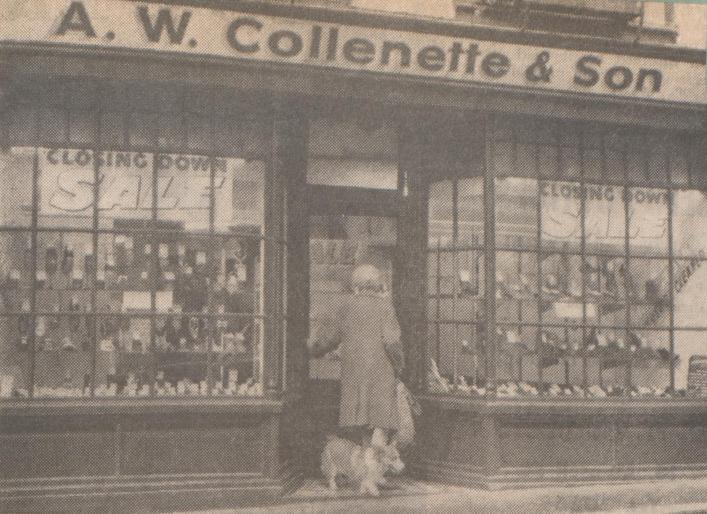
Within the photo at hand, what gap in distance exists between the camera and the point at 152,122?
8.59m

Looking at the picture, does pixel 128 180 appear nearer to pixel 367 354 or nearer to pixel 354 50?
pixel 354 50

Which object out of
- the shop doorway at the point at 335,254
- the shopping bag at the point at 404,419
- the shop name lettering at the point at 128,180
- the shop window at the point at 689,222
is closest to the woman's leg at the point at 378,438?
the shopping bag at the point at 404,419

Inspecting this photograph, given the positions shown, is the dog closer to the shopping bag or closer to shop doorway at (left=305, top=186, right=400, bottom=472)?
the shopping bag

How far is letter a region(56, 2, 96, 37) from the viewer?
8.02m

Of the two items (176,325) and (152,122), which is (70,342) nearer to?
(176,325)

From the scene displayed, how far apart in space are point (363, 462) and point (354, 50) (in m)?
3.59

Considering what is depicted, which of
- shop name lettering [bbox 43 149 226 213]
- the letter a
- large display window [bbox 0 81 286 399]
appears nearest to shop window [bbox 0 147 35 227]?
large display window [bbox 0 81 286 399]

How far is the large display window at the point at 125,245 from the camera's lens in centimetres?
830

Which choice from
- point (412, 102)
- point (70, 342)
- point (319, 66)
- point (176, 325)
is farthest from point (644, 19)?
point (70, 342)

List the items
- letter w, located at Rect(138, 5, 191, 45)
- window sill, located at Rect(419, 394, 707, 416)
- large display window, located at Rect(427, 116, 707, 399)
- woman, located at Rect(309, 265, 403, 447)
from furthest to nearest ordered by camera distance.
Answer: large display window, located at Rect(427, 116, 707, 399) → window sill, located at Rect(419, 394, 707, 416) → woman, located at Rect(309, 265, 403, 447) → letter w, located at Rect(138, 5, 191, 45)

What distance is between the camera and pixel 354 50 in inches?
347

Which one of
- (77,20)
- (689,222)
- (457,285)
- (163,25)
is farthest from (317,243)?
(689,222)

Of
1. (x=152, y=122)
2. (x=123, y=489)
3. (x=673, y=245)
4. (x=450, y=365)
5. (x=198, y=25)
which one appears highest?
(x=198, y=25)

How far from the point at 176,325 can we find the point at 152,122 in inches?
68.6
